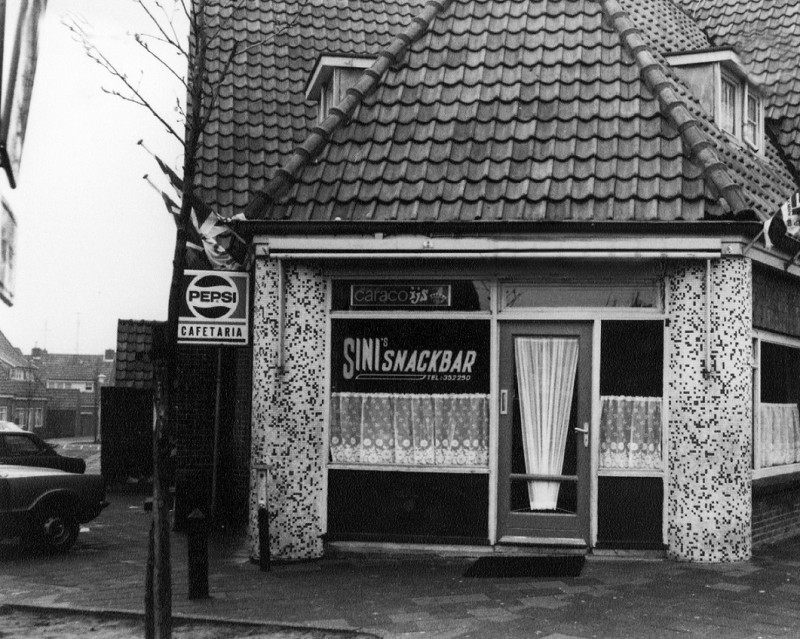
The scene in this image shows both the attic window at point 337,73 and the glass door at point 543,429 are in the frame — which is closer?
the glass door at point 543,429

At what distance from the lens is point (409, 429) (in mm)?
11094

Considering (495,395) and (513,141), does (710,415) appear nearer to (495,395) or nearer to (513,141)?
(495,395)

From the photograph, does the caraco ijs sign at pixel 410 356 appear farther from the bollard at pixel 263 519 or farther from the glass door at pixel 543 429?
the bollard at pixel 263 519

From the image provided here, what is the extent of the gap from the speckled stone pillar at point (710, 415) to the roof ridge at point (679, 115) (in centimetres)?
67

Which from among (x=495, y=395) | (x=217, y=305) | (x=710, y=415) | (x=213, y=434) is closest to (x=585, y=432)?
(x=495, y=395)

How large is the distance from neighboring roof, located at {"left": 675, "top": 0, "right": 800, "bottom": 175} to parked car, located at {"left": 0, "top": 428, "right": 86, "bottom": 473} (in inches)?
479

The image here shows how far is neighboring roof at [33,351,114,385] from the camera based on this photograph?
95125 millimetres

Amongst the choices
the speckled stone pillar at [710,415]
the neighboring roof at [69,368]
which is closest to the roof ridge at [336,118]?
the speckled stone pillar at [710,415]

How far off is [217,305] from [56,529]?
146 inches

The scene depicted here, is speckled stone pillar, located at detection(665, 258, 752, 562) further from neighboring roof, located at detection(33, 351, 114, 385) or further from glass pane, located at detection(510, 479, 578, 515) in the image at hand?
neighboring roof, located at detection(33, 351, 114, 385)

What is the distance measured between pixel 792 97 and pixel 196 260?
9.32 metres

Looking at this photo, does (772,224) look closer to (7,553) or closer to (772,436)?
(772,436)

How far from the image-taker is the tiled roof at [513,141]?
10.7 metres

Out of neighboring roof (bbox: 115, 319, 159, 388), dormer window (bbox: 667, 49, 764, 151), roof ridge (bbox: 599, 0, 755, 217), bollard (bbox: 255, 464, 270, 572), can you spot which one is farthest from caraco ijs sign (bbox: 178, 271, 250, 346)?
neighboring roof (bbox: 115, 319, 159, 388)
